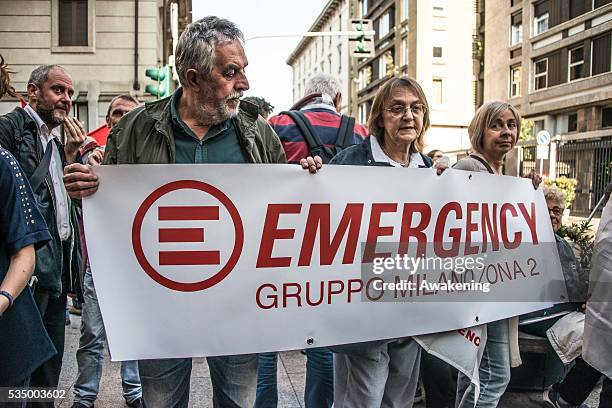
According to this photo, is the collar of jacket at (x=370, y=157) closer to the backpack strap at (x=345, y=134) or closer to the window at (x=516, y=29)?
the backpack strap at (x=345, y=134)

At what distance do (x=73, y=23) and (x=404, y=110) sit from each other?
48.6 feet

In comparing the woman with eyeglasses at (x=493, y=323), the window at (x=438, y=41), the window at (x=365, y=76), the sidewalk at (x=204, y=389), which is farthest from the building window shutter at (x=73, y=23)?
the window at (x=365, y=76)

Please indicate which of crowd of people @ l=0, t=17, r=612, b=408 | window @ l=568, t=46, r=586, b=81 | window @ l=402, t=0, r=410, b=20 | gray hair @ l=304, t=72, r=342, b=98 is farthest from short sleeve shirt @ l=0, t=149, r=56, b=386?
window @ l=402, t=0, r=410, b=20

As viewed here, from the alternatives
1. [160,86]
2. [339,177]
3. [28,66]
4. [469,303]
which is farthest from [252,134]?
[28,66]

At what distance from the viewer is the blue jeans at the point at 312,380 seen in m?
3.21

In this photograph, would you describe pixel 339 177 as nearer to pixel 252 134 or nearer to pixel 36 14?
Answer: pixel 252 134

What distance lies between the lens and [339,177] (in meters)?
2.69

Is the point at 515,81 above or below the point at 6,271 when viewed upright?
above

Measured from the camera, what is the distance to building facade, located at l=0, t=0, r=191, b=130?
15281 millimetres

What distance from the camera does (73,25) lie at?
614 inches

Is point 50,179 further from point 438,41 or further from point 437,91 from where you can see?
point 438,41

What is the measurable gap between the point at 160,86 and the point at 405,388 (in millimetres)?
9365

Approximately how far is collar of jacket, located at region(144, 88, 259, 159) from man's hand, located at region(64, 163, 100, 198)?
12.4 inches

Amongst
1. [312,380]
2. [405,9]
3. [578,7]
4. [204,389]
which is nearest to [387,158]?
[312,380]
